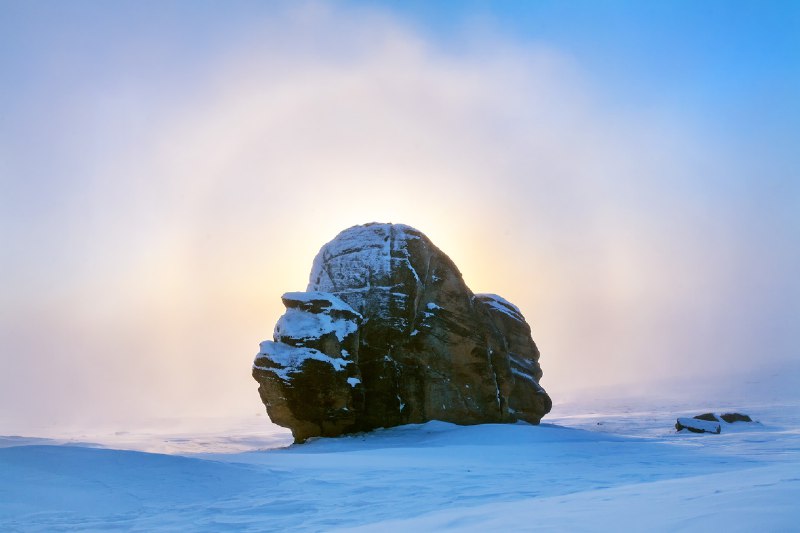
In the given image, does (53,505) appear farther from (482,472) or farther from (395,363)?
(395,363)

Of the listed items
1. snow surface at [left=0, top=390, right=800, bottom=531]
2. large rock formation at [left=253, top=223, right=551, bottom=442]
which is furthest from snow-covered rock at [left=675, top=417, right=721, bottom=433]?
large rock formation at [left=253, top=223, right=551, bottom=442]

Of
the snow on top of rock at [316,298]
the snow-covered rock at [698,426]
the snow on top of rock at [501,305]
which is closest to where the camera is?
the snow on top of rock at [316,298]

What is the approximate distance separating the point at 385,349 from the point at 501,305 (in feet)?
23.6

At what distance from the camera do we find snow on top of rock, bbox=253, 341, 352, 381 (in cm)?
2180

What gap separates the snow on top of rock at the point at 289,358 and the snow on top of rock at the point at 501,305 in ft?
28.0

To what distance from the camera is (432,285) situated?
2509 cm

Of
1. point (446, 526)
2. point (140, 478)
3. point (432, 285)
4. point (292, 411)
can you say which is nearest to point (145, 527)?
point (140, 478)

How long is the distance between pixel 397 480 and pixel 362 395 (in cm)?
1110

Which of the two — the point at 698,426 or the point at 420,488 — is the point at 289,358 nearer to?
the point at 420,488

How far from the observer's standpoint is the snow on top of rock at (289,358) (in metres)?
21.8

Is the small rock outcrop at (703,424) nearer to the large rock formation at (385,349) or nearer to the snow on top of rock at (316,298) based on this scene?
the large rock formation at (385,349)

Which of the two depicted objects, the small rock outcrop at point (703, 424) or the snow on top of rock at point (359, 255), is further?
the snow on top of rock at point (359, 255)

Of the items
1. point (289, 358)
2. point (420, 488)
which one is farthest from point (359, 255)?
point (420, 488)

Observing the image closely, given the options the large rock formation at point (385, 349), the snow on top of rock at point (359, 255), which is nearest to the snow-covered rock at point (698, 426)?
the large rock formation at point (385, 349)
